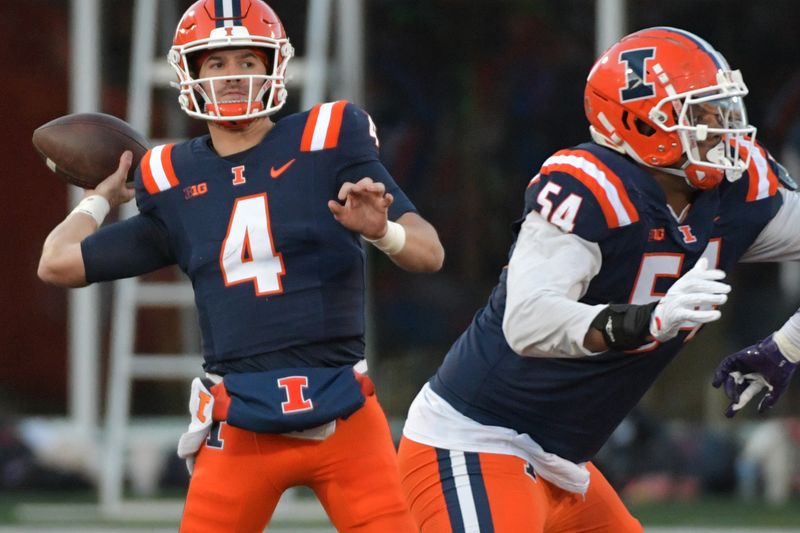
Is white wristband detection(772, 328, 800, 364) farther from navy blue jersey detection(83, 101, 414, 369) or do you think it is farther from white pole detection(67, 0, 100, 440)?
white pole detection(67, 0, 100, 440)

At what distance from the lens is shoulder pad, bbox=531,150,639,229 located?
134 inches

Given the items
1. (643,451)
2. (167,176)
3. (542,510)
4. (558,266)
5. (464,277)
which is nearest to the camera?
(558,266)

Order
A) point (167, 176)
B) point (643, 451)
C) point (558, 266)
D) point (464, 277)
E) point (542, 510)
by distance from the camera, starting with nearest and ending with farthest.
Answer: point (558, 266) → point (542, 510) → point (167, 176) → point (643, 451) → point (464, 277)

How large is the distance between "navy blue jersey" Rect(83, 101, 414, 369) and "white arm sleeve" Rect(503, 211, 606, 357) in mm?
503

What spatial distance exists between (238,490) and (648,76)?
130 cm

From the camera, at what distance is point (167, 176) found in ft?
12.8

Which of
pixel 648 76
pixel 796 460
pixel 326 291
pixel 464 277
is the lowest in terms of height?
pixel 796 460

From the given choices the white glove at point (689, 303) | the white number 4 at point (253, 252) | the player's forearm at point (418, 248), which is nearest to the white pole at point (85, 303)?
the white number 4 at point (253, 252)

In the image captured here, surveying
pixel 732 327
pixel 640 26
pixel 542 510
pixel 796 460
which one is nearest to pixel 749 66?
pixel 640 26

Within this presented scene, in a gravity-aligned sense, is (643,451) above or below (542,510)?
below

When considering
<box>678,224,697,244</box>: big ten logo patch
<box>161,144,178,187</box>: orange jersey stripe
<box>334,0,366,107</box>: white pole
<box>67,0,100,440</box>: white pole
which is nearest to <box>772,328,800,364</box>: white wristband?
<box>678,224,697,244</box>: big ten logo patch

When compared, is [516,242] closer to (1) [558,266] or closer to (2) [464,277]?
(1) [558,266]

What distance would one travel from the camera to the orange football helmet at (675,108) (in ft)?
11.6

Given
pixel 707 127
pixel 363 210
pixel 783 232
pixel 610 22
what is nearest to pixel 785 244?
pixel 783 232
